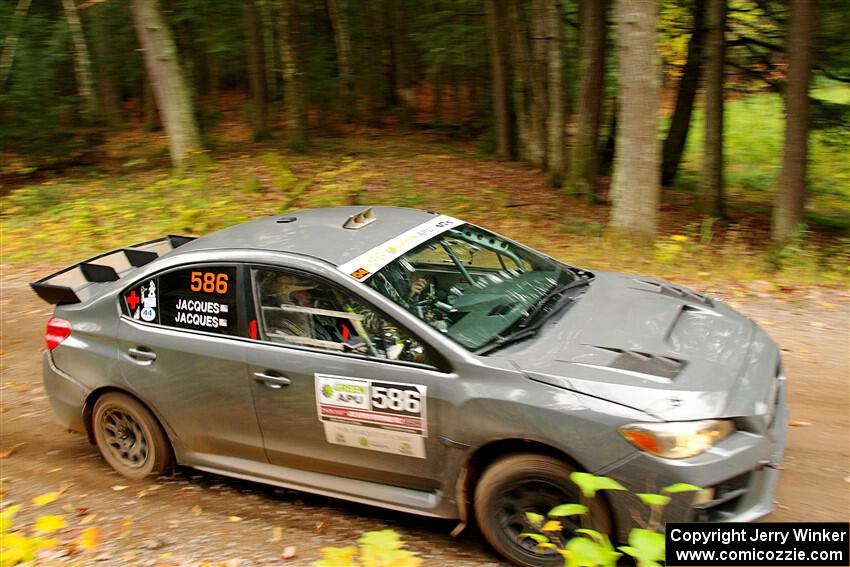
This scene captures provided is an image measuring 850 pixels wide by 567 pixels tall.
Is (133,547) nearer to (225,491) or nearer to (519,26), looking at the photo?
(225,491)

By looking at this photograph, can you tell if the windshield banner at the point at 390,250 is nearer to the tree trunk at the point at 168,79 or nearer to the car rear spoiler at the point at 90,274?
the car rear spoiler at the point at 90,274

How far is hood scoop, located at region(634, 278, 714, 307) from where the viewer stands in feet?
16.6

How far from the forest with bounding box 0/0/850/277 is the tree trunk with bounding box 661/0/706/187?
0.04 m

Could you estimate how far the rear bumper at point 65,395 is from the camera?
5.41m

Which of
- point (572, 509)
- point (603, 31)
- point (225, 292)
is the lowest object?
point (572, 509)

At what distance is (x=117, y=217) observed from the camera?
44.8 feet

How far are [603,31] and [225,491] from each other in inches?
429

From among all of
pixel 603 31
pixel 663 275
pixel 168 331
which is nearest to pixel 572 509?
pixel 168 331

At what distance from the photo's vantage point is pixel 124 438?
5.36 m

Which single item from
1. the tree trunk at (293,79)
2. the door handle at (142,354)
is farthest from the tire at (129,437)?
the tree trunk at (293,79)

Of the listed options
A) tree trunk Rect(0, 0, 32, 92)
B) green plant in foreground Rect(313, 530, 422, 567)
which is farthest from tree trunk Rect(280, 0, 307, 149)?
green plant in foreground Rect(313, 530, 422, 567)

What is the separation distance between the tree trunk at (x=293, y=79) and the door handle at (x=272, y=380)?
13.5 meters

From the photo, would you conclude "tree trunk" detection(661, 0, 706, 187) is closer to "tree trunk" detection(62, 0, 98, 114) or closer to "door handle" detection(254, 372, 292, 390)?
"door handle" detection(254, 372, 292, 390)

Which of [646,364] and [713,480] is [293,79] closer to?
[646,364]
